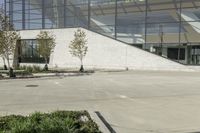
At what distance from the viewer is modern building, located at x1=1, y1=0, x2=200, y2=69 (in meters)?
42.6

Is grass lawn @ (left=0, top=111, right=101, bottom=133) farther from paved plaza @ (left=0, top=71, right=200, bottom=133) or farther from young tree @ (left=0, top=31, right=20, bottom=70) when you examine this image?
young tree @ (left=0, top=31, right=20, bottom=70)

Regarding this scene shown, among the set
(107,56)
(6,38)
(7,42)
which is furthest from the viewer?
(107,56)

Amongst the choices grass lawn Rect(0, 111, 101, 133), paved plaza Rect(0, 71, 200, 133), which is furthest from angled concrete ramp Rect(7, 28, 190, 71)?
grass lawn Rect(0, 111, 101, 133)

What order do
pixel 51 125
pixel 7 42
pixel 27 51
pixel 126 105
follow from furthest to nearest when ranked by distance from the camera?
pixel 27 51 < pixel 7 42 < pixel 126 105 < pixel 51 125

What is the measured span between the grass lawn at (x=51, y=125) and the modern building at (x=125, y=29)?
106 ft

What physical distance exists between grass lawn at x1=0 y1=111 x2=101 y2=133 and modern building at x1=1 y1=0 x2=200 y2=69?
1276 inches

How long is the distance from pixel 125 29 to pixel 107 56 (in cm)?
360

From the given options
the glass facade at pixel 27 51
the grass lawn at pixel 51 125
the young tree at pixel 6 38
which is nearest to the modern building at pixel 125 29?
the glass facade at pixel 27 51

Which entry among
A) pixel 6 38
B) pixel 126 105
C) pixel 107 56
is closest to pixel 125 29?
pixel 107 56

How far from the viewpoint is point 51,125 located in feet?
27.6

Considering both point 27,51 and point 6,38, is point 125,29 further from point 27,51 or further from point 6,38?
point 6,38

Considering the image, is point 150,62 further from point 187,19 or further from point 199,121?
point 199,121

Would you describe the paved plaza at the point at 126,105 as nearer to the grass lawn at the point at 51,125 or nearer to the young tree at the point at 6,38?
the grass lawn at the point at 51,125

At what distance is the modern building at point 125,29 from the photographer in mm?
42625
